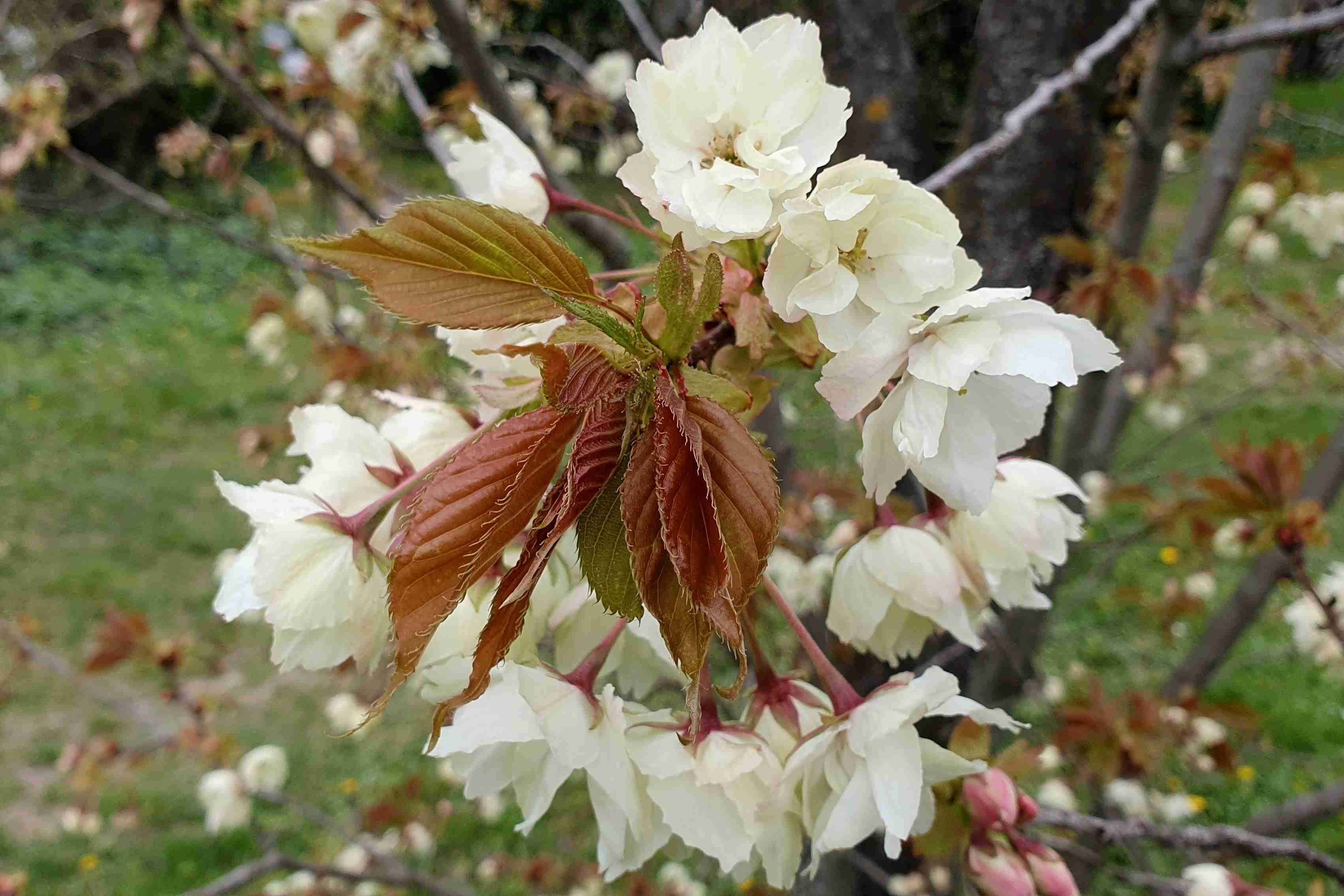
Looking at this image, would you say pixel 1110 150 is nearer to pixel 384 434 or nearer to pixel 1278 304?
pixel 384 434

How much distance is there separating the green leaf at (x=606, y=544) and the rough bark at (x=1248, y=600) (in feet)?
5.81

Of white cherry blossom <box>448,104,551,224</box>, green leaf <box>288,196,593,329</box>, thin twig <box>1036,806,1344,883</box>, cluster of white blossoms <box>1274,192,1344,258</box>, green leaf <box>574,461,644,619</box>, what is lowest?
cluster of white blossoms <box>1274,192,1344,258</box>

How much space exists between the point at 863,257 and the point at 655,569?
235 mm

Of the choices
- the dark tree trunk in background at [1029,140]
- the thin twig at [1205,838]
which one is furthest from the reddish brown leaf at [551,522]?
the dark tree trunk in background at [1029,140]

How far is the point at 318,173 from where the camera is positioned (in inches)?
83.9

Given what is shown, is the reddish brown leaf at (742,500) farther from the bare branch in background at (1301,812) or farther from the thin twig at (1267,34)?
the bare branch in background at (1301,812)

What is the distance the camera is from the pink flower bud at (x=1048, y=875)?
31.1 inches

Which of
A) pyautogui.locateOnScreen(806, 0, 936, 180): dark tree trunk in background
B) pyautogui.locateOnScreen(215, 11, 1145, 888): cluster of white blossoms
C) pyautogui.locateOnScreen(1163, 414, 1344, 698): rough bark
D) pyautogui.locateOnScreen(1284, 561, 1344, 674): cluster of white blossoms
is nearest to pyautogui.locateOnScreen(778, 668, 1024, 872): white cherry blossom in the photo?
pyautogui.locateOnScreen(215, 11, 1145, 888): cluster of white blossoms

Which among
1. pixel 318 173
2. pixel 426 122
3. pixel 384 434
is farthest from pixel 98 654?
pixel 384 434

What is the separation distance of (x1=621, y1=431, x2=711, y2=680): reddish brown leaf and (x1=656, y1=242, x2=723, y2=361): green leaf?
70 millimetres

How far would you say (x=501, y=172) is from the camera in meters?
0.81

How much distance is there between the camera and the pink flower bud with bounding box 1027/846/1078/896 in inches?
31.1

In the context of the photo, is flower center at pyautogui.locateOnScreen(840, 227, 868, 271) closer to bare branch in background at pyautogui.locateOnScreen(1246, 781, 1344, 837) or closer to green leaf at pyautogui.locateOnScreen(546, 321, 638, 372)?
green leaf at pyautogui.locateOnScreen(546, 321, 638, 372)

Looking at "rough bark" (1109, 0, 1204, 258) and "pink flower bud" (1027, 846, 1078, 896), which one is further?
"rough bark" (1109, 0, 1204, 258)
